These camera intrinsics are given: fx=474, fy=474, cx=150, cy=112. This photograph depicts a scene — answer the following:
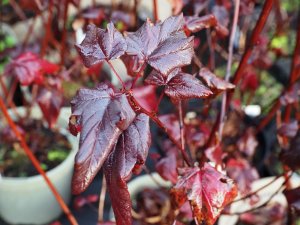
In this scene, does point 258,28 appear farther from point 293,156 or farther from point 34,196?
point 34,196

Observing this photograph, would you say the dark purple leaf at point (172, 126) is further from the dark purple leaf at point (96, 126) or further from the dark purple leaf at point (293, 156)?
the dark purple leaf at point (96, 126)

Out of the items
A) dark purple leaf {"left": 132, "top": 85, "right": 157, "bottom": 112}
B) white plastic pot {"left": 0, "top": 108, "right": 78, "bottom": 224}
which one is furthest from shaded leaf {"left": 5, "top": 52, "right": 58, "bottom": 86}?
white plastic pot {"left": 0, "top": 108, "right": 78, "bottom": 224}

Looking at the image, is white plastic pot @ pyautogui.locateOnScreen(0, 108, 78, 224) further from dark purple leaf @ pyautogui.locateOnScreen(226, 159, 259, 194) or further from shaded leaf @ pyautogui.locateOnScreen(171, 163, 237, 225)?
shaded leaf @ pyautogui.locateOnScreen(171, 163, 237, 225)

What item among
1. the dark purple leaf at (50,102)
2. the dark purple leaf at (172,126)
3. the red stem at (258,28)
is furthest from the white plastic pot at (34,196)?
the red stem at (258,28)

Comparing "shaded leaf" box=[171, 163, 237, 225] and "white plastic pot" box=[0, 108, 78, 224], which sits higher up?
"shaded leaf" box=[171, 163, 237, 225]

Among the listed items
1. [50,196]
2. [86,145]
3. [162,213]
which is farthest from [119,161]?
[50,196]

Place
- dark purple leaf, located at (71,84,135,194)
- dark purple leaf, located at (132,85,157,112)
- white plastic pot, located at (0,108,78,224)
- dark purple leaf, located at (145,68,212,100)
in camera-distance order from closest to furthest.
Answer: dark purple leaf, located at (71,84,135,194)
dark purple leaf, located at (145,68,212,100)
dark purple leaf, located at (132,85,157,112)
white plastic pot, located at (0,108,78,224)
